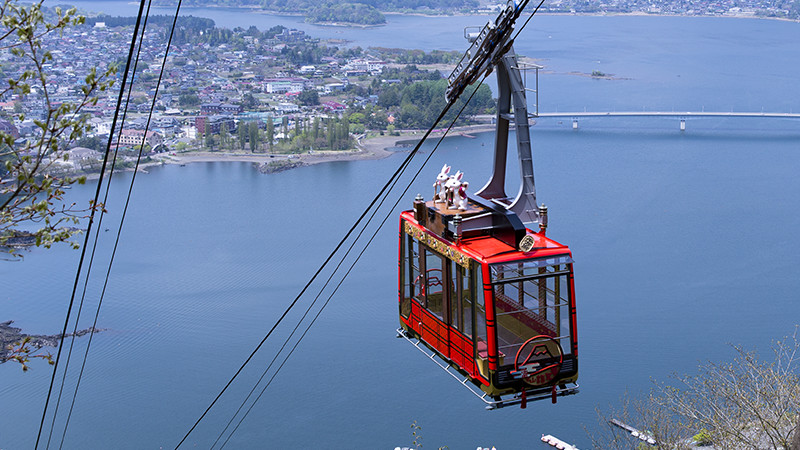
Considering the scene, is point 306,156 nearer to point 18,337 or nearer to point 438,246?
point 18,337

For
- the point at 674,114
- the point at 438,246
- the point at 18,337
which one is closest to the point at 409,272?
the point at 438,246

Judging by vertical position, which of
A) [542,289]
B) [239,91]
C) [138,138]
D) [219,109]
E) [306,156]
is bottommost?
[306,156]

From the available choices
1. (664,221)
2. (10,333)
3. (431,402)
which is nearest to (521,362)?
(431,402)

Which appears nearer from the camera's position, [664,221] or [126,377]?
[126,377]

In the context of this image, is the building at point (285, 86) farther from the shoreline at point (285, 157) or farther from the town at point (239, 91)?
the shoreline at point (285, 157)

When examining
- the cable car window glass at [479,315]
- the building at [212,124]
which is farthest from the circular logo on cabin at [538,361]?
the building at [212,124]

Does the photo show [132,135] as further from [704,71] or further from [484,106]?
[704,71]

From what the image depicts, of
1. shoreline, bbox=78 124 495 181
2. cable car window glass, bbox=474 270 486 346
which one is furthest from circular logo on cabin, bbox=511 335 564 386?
shoreline, bbox=78 124 495 181

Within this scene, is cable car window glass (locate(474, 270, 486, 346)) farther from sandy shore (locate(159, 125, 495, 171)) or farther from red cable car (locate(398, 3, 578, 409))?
sandy shore (locate(159, 125, 495, 171))
